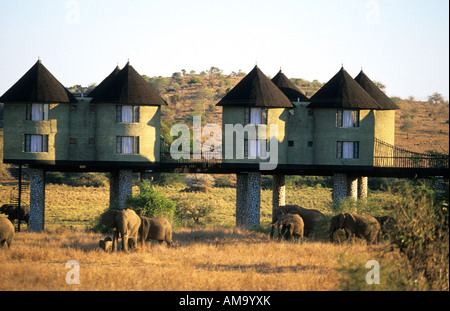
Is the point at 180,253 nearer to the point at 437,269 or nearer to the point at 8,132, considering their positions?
the point at 437,269

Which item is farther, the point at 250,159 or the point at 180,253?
the point at 250,159

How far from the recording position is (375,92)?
178ft

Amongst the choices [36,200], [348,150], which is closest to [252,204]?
[348,150]

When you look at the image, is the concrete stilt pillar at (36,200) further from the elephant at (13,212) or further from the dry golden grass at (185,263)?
the dry golden grass at (185,263)

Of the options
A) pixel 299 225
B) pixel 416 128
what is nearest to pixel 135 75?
pixel 299 225

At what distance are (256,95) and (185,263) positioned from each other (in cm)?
2153

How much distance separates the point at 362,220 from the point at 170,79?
389 feet

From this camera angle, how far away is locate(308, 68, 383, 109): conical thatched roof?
48906 mm

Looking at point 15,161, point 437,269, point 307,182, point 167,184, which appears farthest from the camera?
point 307,182

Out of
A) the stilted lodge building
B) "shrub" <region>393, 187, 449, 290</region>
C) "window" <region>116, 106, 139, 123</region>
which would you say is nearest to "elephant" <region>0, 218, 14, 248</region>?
the stilted lodge building

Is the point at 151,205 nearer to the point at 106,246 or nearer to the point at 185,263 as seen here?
the point at 106,246

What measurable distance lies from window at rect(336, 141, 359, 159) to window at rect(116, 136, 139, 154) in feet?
48.2

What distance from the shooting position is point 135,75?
49.2 m
